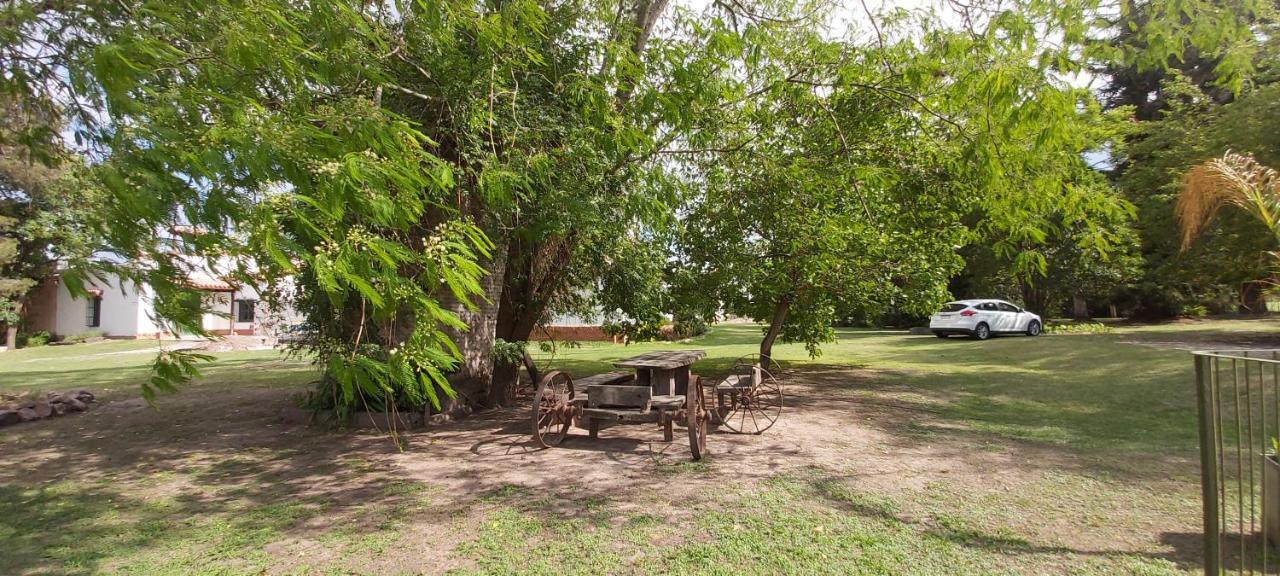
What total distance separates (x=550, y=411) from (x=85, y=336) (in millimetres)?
32734

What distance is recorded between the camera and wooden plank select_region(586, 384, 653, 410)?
267 inches

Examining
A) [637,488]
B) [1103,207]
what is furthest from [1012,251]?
[637,488]

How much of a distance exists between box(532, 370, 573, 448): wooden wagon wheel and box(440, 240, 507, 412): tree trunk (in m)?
1.61

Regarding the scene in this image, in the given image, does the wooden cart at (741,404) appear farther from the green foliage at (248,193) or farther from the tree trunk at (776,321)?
the green foliage at (248,193)

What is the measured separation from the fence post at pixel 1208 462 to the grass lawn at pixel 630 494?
1.89 ft

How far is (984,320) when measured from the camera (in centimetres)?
2302

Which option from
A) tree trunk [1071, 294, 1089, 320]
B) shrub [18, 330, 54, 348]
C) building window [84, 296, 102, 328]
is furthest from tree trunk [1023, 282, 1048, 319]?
shrub [18, 330, 54, 348]

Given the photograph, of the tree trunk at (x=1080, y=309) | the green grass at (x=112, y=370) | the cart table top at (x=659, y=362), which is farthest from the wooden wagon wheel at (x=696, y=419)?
the tree trunk at (x=1080, y=309)

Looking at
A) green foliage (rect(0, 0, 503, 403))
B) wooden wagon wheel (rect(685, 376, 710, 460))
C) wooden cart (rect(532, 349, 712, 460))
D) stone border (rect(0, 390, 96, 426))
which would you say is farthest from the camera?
stone border (rect(0, 390, 96, 426))

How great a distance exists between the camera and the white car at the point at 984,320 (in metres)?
23.0

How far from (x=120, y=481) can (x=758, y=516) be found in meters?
5.91

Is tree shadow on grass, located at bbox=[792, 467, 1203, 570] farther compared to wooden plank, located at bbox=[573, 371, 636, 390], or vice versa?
wooden plank, located at bbox=[573, 371, 636, 390]

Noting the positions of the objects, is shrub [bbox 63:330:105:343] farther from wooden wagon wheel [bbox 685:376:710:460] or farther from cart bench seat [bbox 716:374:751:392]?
wooden wagon wheel [bbox 685:376:710:460]

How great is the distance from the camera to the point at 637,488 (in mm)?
5500
